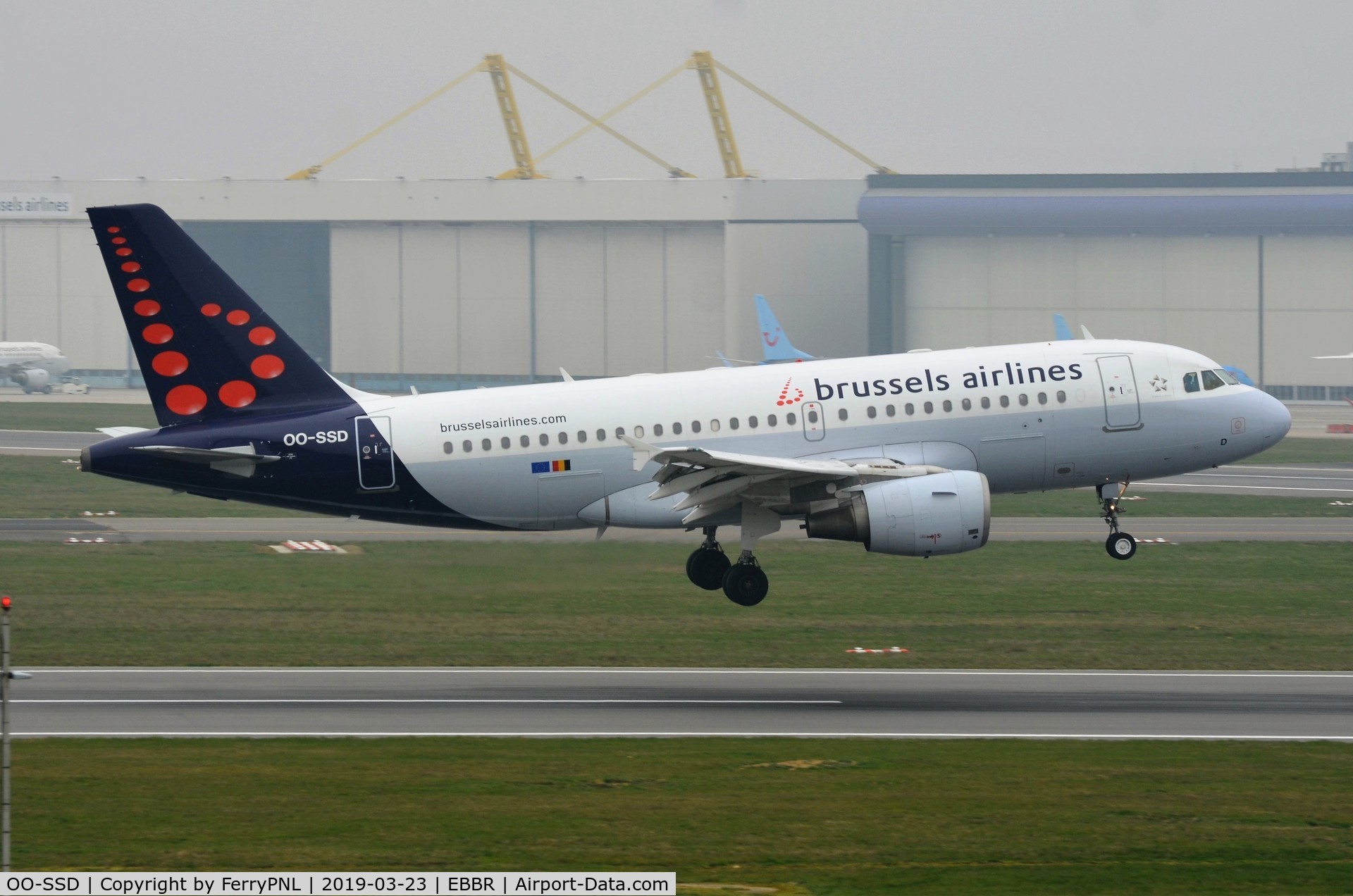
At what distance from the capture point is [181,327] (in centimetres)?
3412

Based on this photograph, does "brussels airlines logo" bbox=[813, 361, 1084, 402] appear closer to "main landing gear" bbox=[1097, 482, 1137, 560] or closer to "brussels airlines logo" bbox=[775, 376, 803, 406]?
"brussels airlines logo" bbox=[775, 376, 803, 406]

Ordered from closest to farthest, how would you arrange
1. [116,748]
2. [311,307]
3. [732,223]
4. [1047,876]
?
[1047,876] < [116,748] < [732,223] < [311,307]

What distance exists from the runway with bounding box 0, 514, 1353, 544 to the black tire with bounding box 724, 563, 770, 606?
13240 millimetres

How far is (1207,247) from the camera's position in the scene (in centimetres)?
11125

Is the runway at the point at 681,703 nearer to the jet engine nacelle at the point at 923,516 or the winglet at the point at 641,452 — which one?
the jet engine nacelle at the point at 923,516

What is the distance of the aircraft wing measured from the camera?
106 ft

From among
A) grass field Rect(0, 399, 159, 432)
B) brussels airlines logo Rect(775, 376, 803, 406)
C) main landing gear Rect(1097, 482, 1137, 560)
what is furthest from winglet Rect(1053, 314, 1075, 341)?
grass field Rect(0, 399, 159, 432)

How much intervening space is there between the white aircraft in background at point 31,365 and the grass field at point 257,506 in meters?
55.7

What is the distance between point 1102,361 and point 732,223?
8600 centimetres

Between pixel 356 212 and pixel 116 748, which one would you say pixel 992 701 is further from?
pixel 356 212

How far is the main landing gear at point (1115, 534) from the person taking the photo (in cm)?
3625

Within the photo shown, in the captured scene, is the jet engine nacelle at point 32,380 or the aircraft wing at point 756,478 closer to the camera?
the aircraft wing at point 756,478

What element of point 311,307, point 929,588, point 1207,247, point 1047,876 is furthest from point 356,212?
point 1047,876

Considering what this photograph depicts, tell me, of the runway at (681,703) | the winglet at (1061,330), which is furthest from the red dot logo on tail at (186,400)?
the winglet at (1061,330)
